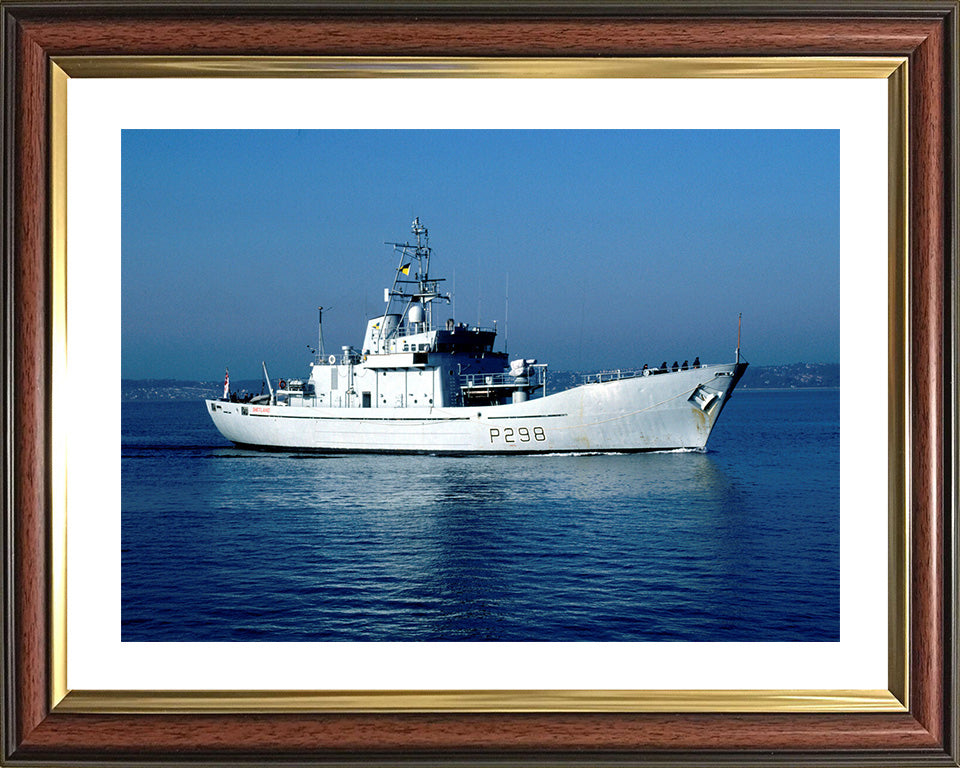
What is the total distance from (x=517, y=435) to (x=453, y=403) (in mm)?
2729

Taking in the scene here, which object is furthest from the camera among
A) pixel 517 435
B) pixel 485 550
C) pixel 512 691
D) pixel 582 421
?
pixel 517 435

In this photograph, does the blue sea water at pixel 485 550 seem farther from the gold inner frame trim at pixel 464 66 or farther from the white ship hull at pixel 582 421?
the gold inner frame trim at pixel 464 66

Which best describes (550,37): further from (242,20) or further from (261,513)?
(261,513)

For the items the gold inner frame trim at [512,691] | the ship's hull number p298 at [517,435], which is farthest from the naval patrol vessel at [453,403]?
the gold inner frame trim at [512,691]

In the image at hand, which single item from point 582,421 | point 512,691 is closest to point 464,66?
point 512,691

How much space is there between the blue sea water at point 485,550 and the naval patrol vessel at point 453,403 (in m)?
0.63

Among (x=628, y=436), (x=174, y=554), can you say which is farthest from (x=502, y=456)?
(x=174, y=554)

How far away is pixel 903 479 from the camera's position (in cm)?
236

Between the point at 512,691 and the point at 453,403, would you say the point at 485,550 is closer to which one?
the point at 512,691

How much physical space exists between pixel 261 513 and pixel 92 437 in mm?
11470

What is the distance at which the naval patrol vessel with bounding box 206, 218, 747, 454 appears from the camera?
749 inches

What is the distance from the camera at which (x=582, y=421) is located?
1895cm

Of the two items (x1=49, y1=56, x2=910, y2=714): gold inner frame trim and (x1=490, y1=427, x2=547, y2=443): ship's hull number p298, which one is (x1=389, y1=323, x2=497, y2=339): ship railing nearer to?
(x1=490, y1=427, x2=547, y2=443): ship's hull number p298

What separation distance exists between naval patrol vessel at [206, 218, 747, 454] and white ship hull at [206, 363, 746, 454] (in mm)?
28
